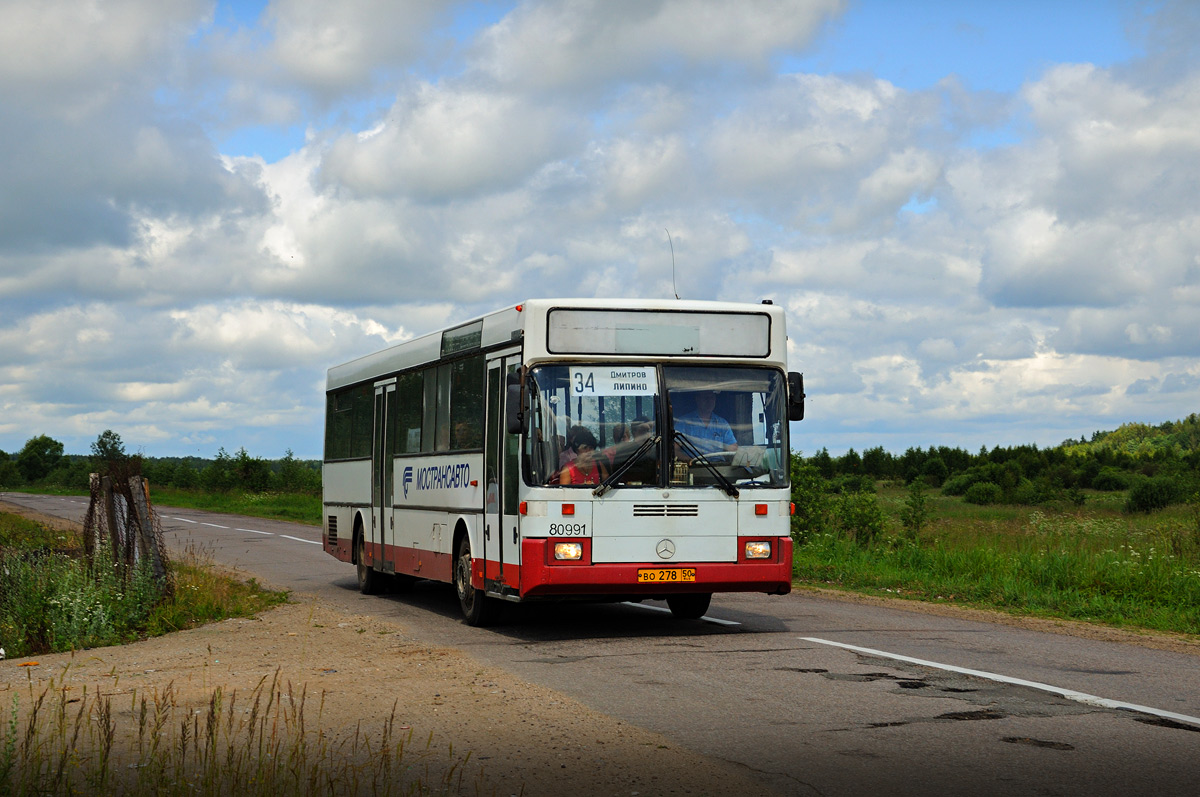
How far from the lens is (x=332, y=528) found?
1991 centimetres

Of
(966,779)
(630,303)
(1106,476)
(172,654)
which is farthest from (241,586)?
(1106,476)

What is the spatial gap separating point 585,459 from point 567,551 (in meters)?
0.88

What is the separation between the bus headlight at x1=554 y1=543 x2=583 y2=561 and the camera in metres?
11.3

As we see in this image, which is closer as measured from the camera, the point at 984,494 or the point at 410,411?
the point at 410,411

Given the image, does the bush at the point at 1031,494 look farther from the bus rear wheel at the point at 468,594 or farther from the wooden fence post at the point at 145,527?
the wooden fence post at the point at 145,527

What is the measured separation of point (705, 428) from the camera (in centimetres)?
1172

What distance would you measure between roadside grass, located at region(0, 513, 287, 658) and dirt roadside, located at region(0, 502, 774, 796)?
1.36 ft

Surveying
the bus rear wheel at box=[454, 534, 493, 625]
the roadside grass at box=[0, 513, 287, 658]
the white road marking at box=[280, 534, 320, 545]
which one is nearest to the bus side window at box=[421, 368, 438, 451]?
the bus rear wheel at box=[454, 534, 493, 625]

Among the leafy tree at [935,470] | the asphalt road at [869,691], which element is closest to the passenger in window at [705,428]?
the asphalt road at [869,691]

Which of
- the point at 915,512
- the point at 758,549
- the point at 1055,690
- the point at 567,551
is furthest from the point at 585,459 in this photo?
the point at 915,512

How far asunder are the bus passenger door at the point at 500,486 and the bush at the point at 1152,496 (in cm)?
4244

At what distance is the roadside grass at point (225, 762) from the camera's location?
5.74 metres

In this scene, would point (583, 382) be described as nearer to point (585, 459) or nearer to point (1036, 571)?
point (585, 459)

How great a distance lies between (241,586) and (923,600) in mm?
9171
